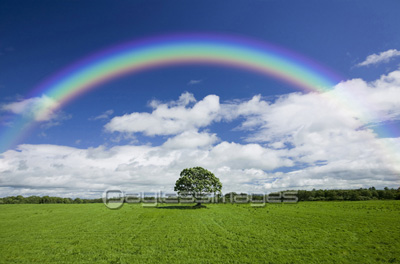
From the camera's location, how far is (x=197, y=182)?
7400cm

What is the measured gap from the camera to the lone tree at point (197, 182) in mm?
73375

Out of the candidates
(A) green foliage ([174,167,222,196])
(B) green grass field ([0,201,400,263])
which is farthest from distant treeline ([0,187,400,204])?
(B) green grass field ([0,201,400,263])

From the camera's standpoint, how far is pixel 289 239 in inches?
1003

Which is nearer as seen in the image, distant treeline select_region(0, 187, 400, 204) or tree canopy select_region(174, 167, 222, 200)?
tree canopy select_region(174, 167, 222, 200)

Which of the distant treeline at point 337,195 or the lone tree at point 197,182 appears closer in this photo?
the lone tree at point 197,182

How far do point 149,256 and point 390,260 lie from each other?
64.6ft

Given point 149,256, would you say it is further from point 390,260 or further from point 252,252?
point 390,260

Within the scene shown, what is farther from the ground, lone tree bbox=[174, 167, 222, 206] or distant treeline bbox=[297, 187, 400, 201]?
lone tree bbox=[174, 167, 222, 206]

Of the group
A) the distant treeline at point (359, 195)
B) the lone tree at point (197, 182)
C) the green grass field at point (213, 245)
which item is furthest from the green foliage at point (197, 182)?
the distant treeline at point (359, 195)

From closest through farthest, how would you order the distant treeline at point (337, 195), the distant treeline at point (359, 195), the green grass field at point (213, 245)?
the green grass field at point (213, 245) < the distant treeline at point (359, 195) < the distant treeline at point (337, 195)

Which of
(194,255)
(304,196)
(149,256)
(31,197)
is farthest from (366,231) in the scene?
(31,197)

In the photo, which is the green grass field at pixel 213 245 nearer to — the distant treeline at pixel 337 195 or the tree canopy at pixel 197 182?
the tree canopy at pixel 197 182

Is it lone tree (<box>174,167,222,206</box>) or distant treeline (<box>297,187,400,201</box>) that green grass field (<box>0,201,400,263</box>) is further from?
distant treeline (<box>297,187,400,201</box>)

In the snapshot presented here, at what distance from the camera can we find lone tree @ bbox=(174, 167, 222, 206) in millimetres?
73375
